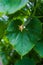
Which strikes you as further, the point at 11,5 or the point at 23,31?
the point at 23,31

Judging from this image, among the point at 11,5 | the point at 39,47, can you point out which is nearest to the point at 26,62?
the point at 39,47

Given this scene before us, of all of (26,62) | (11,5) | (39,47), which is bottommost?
(26,62)

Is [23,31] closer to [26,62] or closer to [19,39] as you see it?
[19,39]

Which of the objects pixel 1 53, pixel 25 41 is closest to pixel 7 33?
pixel 25 41

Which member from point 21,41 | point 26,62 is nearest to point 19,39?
point 21,41

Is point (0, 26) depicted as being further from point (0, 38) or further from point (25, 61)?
point (25, 61)

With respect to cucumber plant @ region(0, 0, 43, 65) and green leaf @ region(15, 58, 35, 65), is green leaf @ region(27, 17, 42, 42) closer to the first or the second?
cucumber plant @ region(0, 0, 43, 65)

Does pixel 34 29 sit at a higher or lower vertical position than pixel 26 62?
higher
